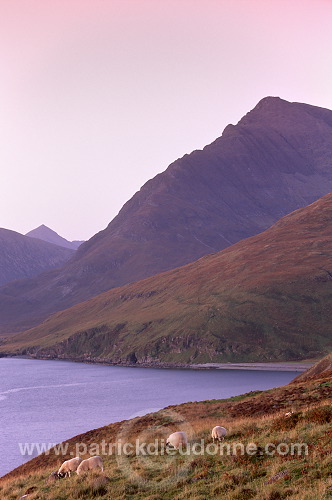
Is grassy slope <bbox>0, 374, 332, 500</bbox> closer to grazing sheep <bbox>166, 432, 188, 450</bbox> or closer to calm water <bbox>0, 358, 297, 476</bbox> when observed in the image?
grazing sheep <bbox>166, 432, 188, 450</bbox>

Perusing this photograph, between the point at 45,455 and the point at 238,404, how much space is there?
55.1 feet

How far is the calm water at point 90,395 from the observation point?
9512 cm

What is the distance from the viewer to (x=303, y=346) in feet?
640

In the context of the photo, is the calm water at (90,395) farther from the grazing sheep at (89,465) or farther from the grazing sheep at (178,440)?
the grazing sheep at (178,440)

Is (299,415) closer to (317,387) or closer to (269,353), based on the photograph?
(317,387)

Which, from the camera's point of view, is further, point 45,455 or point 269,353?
point 269,353

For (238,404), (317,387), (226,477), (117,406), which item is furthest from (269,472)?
(117,406)

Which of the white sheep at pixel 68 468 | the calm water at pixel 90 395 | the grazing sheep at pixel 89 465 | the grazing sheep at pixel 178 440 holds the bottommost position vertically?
the calm water at pixel 90 395

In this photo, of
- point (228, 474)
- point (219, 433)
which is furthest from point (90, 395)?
point (228, 474)

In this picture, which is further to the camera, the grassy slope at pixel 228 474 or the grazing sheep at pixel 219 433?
the grazing sheep at pixel 219 433

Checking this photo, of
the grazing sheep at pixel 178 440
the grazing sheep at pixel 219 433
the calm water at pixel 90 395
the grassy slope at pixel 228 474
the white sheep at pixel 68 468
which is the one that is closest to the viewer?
the grassy slope at pixel 228 474

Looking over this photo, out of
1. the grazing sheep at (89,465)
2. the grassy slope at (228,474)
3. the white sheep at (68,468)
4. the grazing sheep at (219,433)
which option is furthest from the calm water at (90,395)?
the grassy slope at (228,474)

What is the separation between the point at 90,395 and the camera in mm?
143875

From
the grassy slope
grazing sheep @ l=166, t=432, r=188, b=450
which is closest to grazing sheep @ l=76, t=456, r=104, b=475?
the grassy slope
